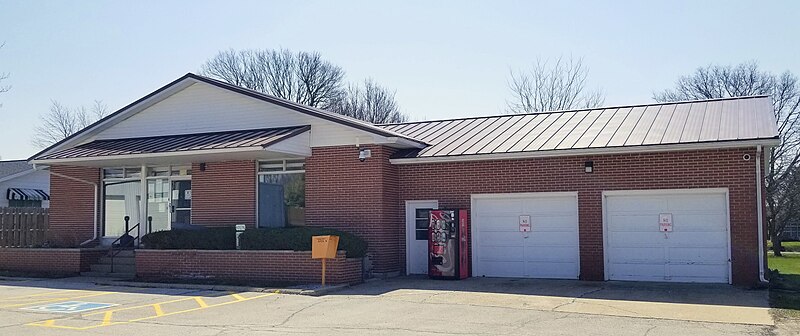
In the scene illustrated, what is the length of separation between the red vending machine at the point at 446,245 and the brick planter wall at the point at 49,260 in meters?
9.18

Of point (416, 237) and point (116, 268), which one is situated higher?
point (416, 237)

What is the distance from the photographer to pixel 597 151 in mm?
17094

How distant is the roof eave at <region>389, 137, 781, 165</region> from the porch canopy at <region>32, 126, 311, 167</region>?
104 inches

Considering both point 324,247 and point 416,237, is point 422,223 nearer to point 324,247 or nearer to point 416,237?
point 416,237

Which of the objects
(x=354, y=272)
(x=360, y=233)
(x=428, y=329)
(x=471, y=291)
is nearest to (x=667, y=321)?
(x=428, y=329)

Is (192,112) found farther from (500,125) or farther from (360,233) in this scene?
(500,125)

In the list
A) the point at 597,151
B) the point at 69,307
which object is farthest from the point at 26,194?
the point at 597,151

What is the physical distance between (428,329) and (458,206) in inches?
315

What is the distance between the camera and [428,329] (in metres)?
11.2

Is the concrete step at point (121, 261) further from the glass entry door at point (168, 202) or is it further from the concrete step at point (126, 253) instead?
the glass entry door at point (168, 202)

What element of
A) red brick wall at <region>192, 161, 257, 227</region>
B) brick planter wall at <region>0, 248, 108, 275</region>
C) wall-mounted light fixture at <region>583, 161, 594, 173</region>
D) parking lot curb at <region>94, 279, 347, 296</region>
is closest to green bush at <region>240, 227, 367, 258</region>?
parking lot curb at <region>94, 279, 347, 296</region>

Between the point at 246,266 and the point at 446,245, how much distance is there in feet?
15.1

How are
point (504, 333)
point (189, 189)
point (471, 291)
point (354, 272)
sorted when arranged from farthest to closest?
point (189, 189) → point (354, 272) → point (471, 291) → point (504, 333)

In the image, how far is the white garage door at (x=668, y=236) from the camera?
54.1 ft
